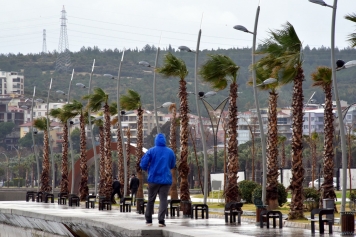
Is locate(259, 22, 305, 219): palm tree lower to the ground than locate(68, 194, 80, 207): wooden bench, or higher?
higher

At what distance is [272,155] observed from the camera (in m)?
32.5

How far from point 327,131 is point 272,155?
4.41 m

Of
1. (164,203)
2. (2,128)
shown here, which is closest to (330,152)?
(164,203)

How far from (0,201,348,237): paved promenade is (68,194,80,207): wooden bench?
6.45 metres

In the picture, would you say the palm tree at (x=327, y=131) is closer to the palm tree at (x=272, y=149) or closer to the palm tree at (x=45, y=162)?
the palm tree at (x=272, y=149)

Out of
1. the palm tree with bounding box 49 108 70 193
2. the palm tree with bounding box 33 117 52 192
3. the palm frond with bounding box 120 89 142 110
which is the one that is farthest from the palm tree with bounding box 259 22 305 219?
the palm tree with bounding box 33 117 52 192

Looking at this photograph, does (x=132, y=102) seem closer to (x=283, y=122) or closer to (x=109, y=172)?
(x=109, y=172)

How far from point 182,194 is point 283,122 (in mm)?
158633

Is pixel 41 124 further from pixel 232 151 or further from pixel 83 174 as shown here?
pixel 232 151

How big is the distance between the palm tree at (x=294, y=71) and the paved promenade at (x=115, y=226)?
2.43 meters

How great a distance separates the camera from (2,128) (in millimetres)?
181625

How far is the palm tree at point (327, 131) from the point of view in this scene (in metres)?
27.5

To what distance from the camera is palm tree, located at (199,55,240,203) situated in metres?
32.2

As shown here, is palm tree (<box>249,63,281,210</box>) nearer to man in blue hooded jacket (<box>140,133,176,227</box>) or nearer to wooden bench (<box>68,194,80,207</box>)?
wooden bench (<box>68,194,80,207</box>)
